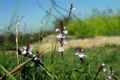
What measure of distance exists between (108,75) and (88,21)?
1931 cm

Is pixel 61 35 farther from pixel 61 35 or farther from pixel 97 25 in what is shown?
pixel 97 25

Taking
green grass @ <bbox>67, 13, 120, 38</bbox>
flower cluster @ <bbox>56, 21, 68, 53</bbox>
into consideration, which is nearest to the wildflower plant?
flower cluster @ <bbox>56, 21, 68, 53</bbox>

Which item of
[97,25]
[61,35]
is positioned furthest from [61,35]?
[97,25]

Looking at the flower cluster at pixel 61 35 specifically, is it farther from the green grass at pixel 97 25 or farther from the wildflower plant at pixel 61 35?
the green grass at pixel 97 25

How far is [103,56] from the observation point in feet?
27.5

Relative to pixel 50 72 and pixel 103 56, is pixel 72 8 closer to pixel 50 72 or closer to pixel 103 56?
pixel 50 72

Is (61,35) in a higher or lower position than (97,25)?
higher

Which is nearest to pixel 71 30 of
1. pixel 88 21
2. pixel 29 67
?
pixel 88 21

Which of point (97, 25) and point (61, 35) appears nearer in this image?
point (61, 35)

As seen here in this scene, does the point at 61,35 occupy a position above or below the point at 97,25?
above

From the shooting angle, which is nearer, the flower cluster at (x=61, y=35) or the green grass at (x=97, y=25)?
the flower cluster at (x=61, y=35)

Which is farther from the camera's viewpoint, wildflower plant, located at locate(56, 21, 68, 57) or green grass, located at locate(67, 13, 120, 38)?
green grass, located at locate(67, 13, 120, 38)

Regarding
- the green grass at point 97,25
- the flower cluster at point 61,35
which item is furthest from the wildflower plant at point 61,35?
the green grass at point 97,25

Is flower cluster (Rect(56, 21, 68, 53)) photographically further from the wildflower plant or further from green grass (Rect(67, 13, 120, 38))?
green grass (Rect(67, 13, 120, 38))
